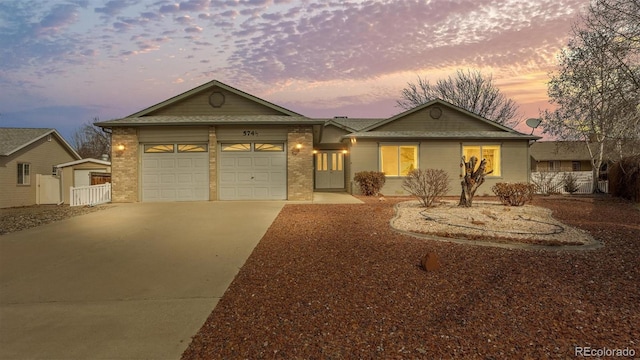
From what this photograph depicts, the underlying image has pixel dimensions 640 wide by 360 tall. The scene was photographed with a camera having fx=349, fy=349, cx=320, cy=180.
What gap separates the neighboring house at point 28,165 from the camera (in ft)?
66.0

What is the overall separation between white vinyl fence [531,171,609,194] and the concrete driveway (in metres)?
17.5

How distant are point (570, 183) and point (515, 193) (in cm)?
1128

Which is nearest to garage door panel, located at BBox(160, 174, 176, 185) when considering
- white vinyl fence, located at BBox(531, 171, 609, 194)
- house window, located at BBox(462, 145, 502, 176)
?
house window, located at BBox(462, 145, 502, 176)

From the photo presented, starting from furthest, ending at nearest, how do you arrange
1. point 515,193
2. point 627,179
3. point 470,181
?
point 627,179 → point 515,193 → point 470,181

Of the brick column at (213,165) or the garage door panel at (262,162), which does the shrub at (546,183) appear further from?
the brick column at (213,165)

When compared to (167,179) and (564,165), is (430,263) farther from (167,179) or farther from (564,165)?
(564,165)

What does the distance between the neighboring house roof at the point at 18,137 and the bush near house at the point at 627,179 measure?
31.0 meters

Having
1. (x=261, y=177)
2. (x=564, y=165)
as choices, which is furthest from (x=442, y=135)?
(x=564, y=165)

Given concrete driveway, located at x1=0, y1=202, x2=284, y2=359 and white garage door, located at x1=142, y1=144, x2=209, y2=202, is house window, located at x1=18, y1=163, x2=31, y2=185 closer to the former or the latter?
white garage door, located at x1=142, y1=144, x2=209, y2=202

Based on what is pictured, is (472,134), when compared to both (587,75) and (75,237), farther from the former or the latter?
(75,237)

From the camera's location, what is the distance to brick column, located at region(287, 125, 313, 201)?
45.9 feet

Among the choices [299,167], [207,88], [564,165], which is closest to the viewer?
[299,167]

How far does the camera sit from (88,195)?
13.8 metres

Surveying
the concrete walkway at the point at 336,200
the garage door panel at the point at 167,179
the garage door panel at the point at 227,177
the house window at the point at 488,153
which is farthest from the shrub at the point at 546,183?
the garage door panel at the point at 167,179
